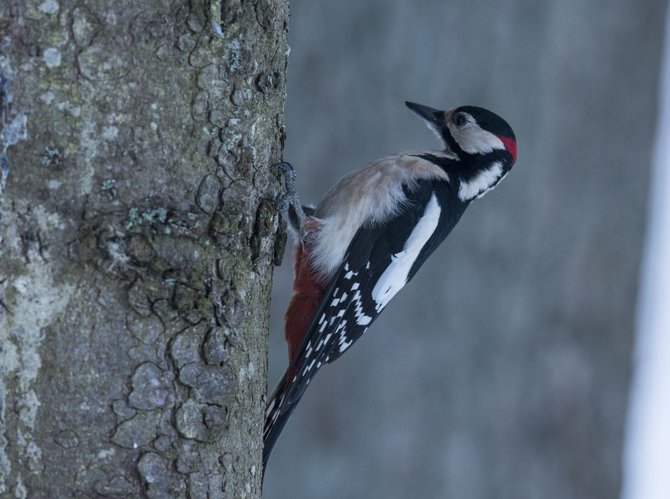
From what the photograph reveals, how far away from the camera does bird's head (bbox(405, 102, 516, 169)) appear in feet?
11.6

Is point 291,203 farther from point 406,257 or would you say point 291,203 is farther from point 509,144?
point 509,144

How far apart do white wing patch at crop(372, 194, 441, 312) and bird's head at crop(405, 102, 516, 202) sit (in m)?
0.24

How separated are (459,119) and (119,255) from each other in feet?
7.40

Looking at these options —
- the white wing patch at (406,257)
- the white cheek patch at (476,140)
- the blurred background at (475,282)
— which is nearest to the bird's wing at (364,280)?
the white wing patch at (406,257)

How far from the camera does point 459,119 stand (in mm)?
3643

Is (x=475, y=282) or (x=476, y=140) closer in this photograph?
(x=476, y=140)

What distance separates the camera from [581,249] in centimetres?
412

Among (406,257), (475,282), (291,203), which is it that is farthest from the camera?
(475,282)

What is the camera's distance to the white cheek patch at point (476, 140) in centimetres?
359

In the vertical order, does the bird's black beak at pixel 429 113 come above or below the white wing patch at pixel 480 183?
above

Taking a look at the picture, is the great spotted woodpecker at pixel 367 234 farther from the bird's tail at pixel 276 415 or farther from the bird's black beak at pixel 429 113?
the bird's black beak at pixel 429 113

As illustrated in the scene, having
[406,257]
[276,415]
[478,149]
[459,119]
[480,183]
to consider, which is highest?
[459,119]

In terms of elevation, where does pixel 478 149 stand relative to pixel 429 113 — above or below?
below

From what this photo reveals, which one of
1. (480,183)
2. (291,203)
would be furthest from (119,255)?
(480,183)
